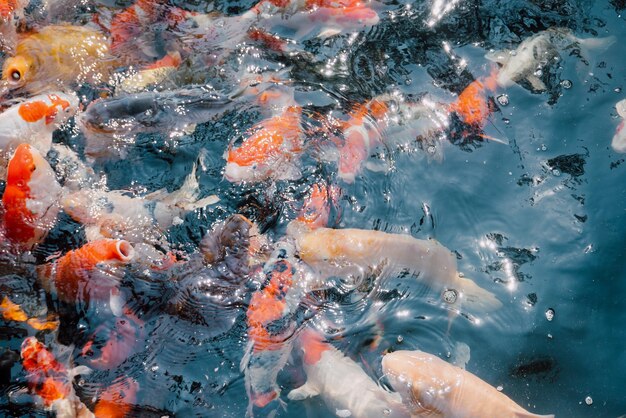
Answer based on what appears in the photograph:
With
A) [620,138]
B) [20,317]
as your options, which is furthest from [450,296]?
[20,317]

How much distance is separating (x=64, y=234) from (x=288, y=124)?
189cm

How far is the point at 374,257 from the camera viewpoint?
158 inches

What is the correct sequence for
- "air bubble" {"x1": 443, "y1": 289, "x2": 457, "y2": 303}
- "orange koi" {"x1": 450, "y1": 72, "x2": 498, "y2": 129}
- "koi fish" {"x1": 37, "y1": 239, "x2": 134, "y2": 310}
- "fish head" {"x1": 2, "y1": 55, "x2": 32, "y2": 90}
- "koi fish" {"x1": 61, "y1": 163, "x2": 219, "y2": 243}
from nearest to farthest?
"koi fish" {"x1": 37, "y1": 239, "x2": 134, "y2": 310} → "air bubble" {"x1": 443, "y1": 289, "x2": 457, "y2": 303} → "koi fish" {"x1": 61, "y1": 163, "x2": 219, "y2": 243} → "orange koi" {"x1": 450, "y1": 72, "x2": 498, "y2": 129} → "fish head" {"x1": 2, "y1": 55, "x2": 32, "y2": 90}

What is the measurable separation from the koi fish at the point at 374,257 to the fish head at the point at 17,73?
2.88m

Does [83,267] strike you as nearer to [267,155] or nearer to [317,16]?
[267,155]

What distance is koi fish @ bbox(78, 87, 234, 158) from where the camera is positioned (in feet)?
14.7

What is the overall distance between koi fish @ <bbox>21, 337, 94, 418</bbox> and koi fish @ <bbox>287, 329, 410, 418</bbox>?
4.29ft

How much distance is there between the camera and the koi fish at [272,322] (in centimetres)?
363

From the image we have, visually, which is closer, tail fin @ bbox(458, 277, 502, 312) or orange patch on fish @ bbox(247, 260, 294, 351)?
orange patch on fish @ bbox(247, 260, 294, 351)

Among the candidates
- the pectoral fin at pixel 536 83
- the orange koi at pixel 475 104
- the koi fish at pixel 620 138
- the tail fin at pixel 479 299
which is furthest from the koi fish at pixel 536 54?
the tail fin at pixel 479 299

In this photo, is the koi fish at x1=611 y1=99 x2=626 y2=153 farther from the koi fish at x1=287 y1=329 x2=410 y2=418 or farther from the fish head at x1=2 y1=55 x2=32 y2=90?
the fish head at x1=2 y1=55 x2=32 y2=90

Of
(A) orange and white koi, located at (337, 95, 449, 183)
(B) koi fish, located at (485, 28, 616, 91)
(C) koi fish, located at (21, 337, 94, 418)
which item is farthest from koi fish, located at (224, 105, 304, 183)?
(B) koi fish, located at (485, 28, 616, 91)

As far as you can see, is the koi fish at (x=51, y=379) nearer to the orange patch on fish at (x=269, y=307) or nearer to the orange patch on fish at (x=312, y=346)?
the orange patch on fish at (x=269, y=307)

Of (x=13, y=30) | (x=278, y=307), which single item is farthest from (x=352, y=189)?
(x=13, y=30)
